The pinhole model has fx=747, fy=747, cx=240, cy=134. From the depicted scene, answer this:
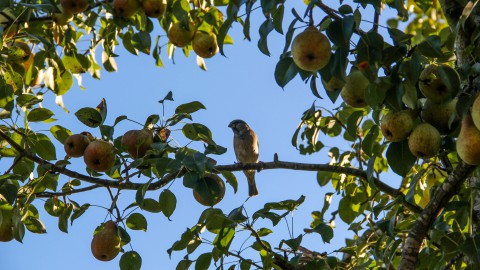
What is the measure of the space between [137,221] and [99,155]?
1.13 feet

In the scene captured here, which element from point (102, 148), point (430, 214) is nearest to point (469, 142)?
point (430, 214)

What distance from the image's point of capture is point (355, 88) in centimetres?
262

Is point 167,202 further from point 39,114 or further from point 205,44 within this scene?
point 205,44

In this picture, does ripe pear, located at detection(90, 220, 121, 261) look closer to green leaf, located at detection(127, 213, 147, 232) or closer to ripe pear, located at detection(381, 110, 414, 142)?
green leaf, located at detection(127, 213, 147, 232)

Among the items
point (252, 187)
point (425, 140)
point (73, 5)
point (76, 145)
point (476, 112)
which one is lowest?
point (476, 112)

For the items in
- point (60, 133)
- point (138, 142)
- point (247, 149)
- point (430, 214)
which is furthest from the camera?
point (247, 149)

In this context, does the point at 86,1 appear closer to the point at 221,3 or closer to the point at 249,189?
the point at 221,3

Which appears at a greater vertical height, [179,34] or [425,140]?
[179,34]

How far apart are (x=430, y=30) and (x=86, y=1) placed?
2081 millimetres

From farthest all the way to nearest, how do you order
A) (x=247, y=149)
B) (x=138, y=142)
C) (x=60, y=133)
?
(x=247, y=149)
(x=60, y=133)
(x=138, y=142)

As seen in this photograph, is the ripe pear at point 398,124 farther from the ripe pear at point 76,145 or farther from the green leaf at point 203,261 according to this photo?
the ripe pear at point 76,145

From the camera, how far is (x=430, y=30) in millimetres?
4551

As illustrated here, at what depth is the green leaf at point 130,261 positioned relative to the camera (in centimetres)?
314

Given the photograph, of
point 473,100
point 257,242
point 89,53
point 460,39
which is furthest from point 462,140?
point 89,53
